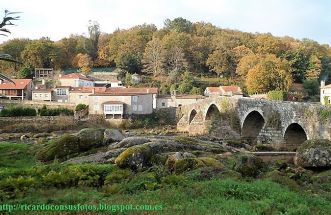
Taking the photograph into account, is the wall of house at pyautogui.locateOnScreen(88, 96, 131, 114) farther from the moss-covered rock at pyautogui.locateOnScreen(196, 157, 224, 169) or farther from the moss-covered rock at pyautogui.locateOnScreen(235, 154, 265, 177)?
the moss-covered rock at pyautogui.locateOnScreen(235, 154, 265, 177)

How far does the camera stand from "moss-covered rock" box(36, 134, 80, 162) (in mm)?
21438

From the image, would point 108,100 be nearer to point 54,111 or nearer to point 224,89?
point 54,111

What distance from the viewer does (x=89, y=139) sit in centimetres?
2306

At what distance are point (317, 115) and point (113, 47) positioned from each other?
78.6m

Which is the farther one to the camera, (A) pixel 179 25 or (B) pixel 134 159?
(A) pixel 179 25

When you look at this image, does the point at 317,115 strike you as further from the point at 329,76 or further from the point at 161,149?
the point at 329,76

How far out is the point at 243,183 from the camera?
15.2 m

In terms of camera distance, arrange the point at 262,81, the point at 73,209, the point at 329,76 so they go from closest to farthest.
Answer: the point at 73,209
the point at 262,81
the point at 329,76

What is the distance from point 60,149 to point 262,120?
25.2 meters

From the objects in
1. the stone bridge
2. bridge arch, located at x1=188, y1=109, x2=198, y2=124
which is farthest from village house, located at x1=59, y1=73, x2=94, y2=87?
the stone bridge

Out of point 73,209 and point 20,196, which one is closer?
point 73,209

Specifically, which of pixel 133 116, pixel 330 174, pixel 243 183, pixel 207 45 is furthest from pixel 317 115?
pixel 207 45

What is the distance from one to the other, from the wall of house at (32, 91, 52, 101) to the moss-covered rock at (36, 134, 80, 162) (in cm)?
5322

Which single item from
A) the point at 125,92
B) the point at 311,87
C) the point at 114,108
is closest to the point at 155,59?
the point at 125,92
